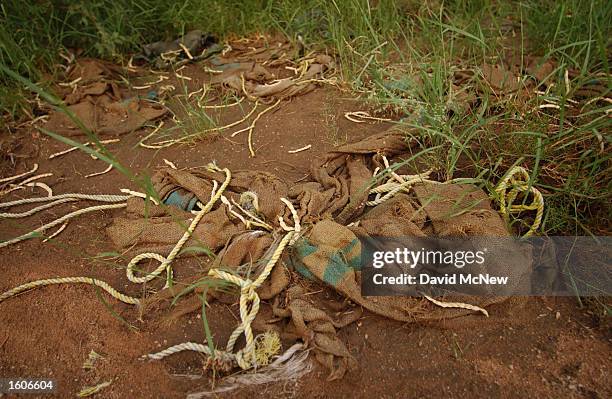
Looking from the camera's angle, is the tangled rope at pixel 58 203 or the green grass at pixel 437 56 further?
the tangled rope at pixel 58 203

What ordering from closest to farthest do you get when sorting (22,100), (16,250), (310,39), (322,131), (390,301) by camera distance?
(390,301)
(16,250)
(322,131)
(22,100)
(310,39)

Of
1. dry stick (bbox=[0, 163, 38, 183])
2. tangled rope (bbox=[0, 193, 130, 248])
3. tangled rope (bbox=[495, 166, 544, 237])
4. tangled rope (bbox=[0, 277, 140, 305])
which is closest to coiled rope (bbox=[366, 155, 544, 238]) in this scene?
tangled rope (bbox=[495, 166, 544, 237])

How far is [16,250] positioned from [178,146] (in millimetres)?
899

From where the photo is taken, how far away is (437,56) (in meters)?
2.01

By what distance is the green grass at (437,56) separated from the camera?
1.60 meters

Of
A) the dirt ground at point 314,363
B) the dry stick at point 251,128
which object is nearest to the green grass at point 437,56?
the dry stick at point 251,128

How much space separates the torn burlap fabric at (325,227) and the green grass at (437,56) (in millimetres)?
219

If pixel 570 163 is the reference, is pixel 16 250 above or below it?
below

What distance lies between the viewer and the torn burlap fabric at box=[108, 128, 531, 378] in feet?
4.50

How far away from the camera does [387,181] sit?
5.94ft

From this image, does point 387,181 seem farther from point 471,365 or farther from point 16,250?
point 16,250

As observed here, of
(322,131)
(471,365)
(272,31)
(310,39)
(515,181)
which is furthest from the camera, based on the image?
(272,31)

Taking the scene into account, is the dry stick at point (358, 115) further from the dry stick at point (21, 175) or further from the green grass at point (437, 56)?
the dry stick at point (21, 175)

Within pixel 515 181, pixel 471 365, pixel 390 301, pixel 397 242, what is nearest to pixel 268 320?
pixel 390 301
